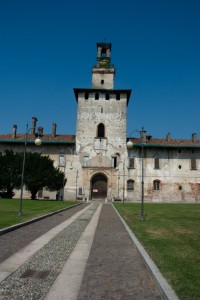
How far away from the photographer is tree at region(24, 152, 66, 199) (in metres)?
37.7

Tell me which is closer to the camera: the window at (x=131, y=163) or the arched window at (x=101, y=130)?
the window at (x=131, y=163)

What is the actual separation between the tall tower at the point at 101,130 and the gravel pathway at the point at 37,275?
36.5m

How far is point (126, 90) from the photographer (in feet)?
154

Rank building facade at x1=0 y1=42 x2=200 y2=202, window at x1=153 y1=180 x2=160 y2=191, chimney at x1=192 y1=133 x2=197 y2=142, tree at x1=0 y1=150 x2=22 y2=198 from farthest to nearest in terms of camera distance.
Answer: chimney at x1=192 y1=133 x2=197 y2=142
window at x1=153 y1=180 x2=160 y2=191
building facade at x1=0 y1=42 x2=200 y2=202
tree at x1=0 y1=150 x2=22 y2=198

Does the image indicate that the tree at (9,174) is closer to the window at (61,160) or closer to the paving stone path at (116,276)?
the window at (61,160)

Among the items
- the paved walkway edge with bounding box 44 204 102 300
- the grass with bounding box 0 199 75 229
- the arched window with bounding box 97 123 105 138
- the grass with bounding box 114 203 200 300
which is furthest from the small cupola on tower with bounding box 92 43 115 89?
the paved walkway edge with bounding box 44 204 102 300

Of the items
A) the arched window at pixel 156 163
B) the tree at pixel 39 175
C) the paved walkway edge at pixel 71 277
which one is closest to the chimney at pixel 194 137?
the arched window at pixel 156 163

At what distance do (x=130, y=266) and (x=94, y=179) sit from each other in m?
39.5

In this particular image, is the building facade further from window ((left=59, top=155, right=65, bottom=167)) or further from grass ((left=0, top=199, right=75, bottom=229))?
grass ((left=0, top=199, right=75, bottom=229))

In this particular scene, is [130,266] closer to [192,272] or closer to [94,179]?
[192,272]

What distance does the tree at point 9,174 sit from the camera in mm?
36938

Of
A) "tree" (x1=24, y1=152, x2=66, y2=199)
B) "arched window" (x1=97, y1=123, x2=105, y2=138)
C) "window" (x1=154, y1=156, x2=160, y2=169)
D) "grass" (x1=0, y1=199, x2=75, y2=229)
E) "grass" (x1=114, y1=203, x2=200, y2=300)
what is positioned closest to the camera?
"grass" (x1=114, y1=203, x2=200, y2=300)

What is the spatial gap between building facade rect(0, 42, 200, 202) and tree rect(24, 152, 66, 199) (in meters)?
5.70

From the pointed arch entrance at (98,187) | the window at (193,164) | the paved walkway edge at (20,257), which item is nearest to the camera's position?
the paved walkway edge at (20,257)
